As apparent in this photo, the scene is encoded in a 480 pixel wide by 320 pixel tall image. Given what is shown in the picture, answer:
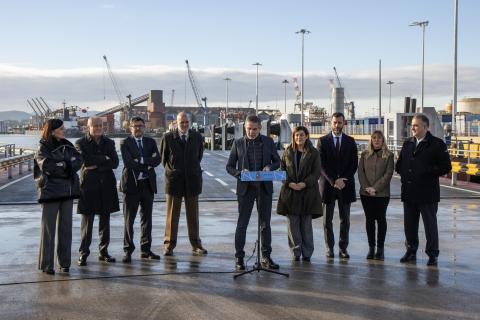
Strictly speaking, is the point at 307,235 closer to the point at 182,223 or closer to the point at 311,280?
the point at 311,280

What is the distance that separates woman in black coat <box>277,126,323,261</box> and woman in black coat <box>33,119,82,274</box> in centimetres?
247

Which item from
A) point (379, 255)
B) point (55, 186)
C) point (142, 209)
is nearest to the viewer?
point (55, 186)

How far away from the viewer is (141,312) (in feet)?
18.1

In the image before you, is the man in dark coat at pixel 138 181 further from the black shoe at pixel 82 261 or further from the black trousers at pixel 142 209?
the black shoe at pixel 82 261

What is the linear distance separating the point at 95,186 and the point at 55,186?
2.39ft

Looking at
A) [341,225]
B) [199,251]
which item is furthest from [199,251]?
[341,225]

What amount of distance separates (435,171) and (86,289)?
4.21 m

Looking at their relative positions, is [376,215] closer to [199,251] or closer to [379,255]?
[379,255]

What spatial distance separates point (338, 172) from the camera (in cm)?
790

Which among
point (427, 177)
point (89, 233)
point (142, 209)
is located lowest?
point (89, 233)

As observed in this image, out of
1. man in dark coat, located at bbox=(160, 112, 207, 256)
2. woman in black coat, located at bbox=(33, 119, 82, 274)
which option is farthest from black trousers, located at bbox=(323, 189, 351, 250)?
woman in black coat, located at bbox=(33, 119, 82, 274)

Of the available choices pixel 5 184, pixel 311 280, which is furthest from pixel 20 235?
pixel 5 184

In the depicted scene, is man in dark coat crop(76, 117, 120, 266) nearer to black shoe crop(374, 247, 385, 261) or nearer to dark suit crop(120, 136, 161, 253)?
dark suit crop(120, 136, 161, 253)

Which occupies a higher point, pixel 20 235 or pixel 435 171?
pixel 435 171
